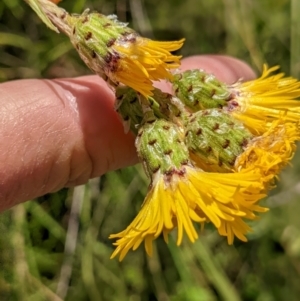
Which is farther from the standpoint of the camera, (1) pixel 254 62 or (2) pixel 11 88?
(1) pixel 254 62

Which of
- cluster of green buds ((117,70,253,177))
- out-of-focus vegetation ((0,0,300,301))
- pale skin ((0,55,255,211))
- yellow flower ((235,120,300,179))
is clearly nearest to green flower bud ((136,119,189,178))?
cluster of green buds ((117,70,253,177))

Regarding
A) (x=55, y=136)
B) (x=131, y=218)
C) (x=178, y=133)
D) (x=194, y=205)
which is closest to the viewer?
(x=194, y=205)

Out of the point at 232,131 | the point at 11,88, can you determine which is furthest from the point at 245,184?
the point at 11,88

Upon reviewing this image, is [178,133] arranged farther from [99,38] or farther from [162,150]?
[99,38]

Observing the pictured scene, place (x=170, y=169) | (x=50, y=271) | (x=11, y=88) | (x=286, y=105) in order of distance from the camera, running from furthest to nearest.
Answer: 1. (x=50, y=271)
2. (x=11, y=88)
3. (x=286, y=105)
4. (x=170, y=169)

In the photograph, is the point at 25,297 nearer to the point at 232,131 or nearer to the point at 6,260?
the point at 6,260

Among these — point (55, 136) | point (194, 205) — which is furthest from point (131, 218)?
point (194, 205)

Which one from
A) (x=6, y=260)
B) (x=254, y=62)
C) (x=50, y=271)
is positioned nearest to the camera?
(x=6, y=260)
